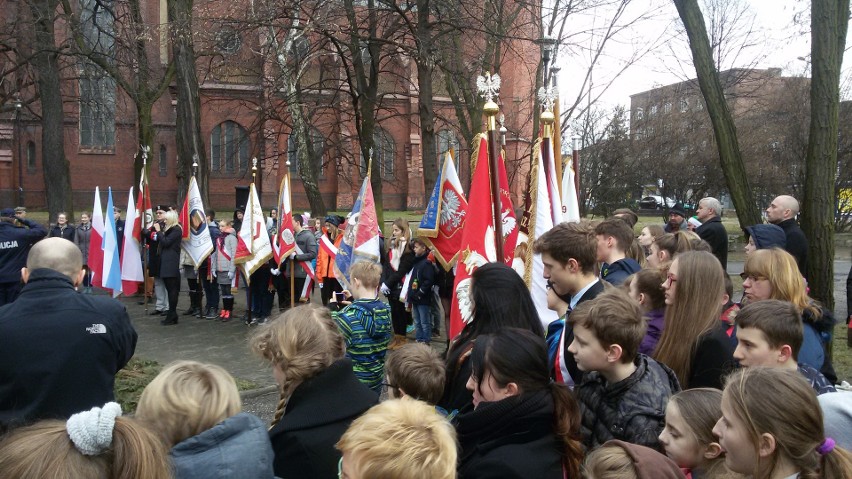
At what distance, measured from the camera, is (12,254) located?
9.69 meters

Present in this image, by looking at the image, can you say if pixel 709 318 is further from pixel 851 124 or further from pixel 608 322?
pixel 851 124

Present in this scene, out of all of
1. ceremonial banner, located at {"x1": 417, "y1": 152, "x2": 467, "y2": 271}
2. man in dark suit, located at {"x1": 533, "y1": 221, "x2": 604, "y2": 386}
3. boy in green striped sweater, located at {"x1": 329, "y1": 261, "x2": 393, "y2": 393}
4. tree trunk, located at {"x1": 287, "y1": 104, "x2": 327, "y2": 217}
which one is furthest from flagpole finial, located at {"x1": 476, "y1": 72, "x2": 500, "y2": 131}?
tree trunk, located at {"x1": 287, "y1": 104, "x2": 327, "y2": 217}

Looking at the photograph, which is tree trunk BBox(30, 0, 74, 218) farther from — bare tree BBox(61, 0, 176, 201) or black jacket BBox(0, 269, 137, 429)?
black jacket BBox(0, 269, 137, 429)

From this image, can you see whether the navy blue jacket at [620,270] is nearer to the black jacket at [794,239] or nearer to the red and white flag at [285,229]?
the black jacket at [794,239]

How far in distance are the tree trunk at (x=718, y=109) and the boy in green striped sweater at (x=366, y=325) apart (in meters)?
5.08

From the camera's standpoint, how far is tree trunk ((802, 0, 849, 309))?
8398 millimetres

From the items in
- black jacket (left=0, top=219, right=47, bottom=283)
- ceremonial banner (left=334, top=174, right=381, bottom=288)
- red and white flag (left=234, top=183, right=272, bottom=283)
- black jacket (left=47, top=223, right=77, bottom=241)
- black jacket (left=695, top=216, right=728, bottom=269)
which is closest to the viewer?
black jacket (left=695, top=216, right=728, bottom=269)

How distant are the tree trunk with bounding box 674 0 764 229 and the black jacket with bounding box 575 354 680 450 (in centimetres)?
587

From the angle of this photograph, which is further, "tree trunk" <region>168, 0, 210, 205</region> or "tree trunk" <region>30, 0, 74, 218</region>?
"tree trunk" <region>30, 0, 74, 218</region>

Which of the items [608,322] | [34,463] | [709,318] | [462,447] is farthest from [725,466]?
[34,463]

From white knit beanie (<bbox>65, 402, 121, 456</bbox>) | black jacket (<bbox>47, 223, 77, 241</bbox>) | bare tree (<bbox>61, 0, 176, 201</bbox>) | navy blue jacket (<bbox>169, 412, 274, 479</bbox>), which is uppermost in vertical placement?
bare tree (<bbox>61, 0, 176, 201</bbox>)

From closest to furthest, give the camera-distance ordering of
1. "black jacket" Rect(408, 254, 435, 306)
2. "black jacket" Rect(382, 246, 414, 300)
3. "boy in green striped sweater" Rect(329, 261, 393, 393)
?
"boy in green striped sweater" Rect(329, 261, 393, 393) < "black jacket" Rect(408, 254, 435, 306) < "black jacket" Rect(382, 246, 414, 300)

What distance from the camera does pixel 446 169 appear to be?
22.6 ft

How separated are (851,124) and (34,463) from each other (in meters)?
28.8
